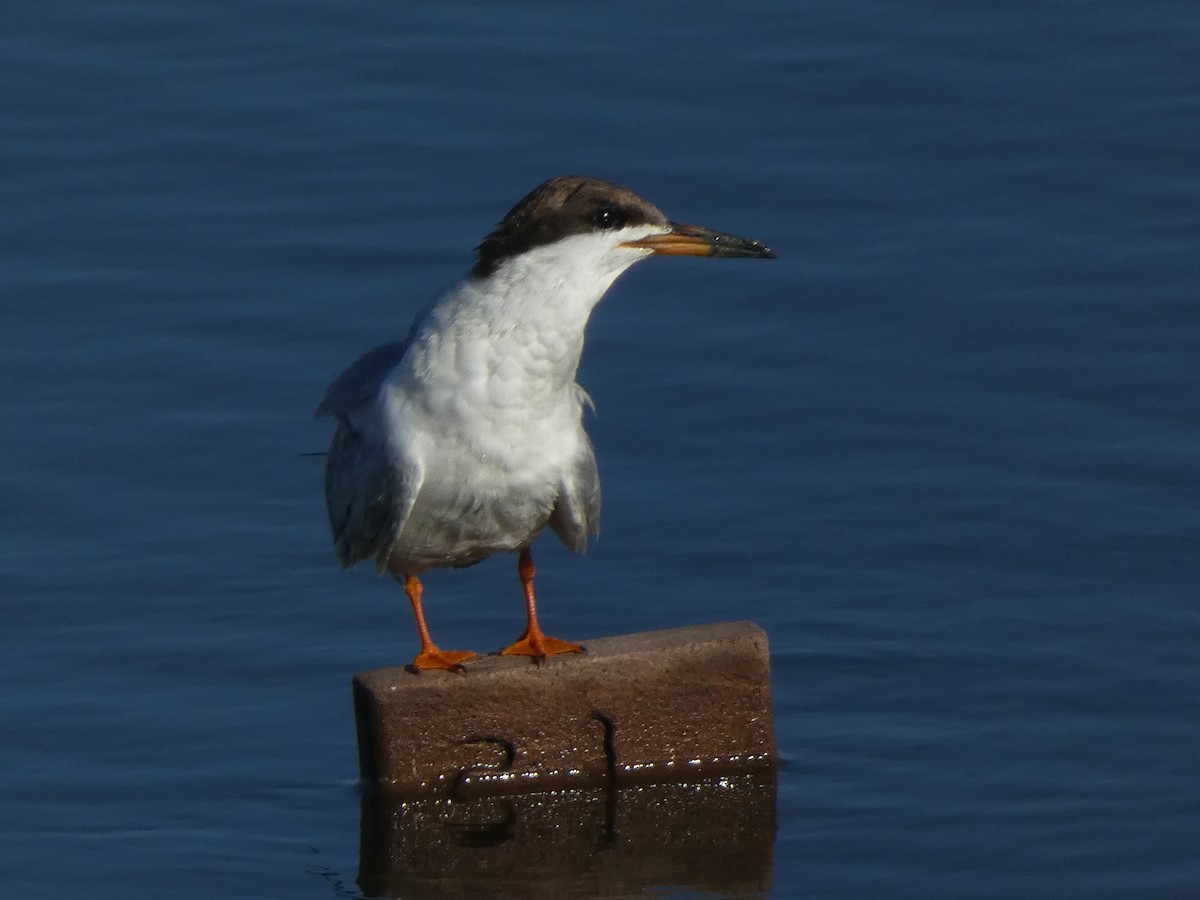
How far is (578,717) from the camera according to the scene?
7.81 m

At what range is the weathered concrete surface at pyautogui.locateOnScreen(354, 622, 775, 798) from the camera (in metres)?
7.71

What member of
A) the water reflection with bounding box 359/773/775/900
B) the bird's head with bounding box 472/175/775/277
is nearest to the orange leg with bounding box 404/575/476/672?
the water reflection with bounding box 359/773/775/900

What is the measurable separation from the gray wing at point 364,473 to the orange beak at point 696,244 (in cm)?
86

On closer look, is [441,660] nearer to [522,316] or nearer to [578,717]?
[578,717]

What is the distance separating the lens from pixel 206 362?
11.0m

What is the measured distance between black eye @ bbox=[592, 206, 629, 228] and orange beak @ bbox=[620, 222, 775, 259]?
0.08 meters

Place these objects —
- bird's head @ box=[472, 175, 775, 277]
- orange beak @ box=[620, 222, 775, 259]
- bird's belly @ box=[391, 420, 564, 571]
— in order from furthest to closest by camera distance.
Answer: bird's belly @ box=[391, 420, 564, 571] < orange beak @ box=[620, 222, 775, 259] < bird's head @ box=[472, 175, 775, 277]

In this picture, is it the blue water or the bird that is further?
the blue water

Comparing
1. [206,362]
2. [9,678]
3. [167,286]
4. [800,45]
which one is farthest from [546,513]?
[800,45]

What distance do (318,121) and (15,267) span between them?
6.26 feet

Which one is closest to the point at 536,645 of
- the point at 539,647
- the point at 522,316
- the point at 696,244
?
the point at 539,647

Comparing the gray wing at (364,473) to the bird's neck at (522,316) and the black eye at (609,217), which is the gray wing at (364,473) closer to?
the bird's neck at (522,316)

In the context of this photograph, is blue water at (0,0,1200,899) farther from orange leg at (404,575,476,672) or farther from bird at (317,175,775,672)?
bird at (317,175,775,672)

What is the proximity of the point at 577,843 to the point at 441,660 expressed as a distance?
0.70m
